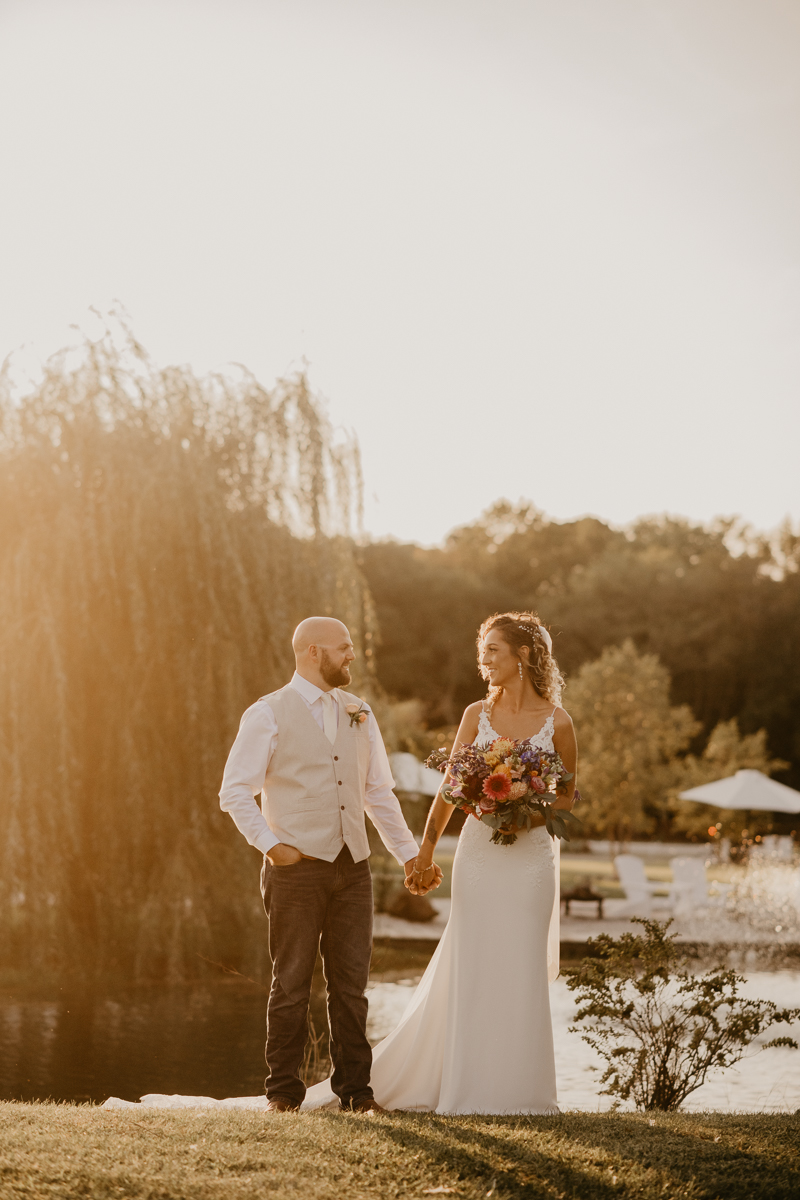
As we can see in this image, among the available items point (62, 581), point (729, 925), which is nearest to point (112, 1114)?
point (62, 581)

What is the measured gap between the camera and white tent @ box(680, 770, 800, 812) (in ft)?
71.2

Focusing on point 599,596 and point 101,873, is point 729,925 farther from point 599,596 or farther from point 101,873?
point 599,596

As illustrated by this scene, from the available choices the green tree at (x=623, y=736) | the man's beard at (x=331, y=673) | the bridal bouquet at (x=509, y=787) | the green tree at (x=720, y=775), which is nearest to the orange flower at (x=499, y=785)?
the bridal bouquet at (x=509, y=787)

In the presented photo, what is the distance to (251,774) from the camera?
4.82 meters

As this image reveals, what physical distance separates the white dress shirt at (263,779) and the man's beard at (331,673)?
0.20 feet

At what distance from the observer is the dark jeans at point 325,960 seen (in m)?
4.83

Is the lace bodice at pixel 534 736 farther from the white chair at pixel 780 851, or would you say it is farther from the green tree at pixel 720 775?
the green tree at pixel 720 775

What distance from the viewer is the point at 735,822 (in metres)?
27.7

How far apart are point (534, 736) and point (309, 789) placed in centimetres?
104

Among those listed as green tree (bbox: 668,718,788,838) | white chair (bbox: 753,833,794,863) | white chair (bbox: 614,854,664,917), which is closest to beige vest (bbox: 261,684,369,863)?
white chair (bbox: 614,854,664,917)

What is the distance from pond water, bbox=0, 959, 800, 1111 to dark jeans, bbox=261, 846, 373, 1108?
→ 5.47 feet


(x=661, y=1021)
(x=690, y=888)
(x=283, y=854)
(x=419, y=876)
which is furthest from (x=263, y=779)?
(x=690, y=888)

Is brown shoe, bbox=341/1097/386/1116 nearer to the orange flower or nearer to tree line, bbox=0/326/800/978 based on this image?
the orange flower

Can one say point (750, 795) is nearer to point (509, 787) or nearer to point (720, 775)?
point (720, 775)
